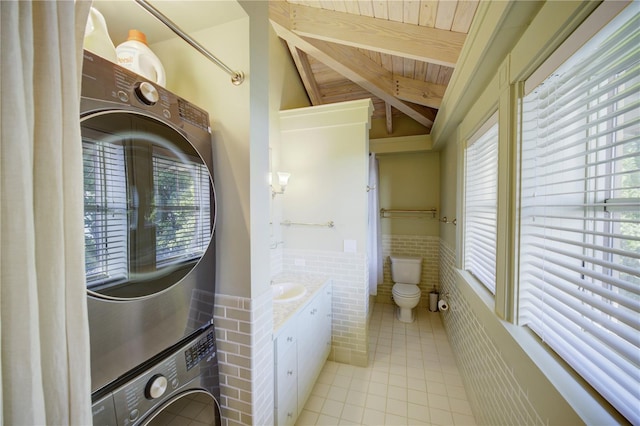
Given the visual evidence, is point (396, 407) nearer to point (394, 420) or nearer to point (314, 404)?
point (394, 420)

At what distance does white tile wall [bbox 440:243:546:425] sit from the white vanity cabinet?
1.14 metres

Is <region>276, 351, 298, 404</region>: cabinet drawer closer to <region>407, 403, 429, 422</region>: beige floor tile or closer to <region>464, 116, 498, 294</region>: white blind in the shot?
<region>407, 403, 429, 422</region>: beige floor tile

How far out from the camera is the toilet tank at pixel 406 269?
320cm

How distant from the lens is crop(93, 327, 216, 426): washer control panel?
0.65 metres

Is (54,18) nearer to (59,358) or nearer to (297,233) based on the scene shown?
(59,358)

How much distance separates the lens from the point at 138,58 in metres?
0.90

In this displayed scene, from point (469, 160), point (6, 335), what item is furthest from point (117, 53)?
point (469, 160)

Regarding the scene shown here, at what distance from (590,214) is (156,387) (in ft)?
5.38

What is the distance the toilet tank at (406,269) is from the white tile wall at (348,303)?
3.81ft

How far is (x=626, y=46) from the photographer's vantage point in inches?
26.4

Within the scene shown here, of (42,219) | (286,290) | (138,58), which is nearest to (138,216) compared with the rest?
(42,219)

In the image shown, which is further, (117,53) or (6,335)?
(117,53)

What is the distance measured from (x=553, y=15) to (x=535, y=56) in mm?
148

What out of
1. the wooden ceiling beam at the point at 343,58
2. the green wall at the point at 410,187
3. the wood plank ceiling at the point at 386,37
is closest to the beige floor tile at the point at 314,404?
the green wall at the point at 410,187
